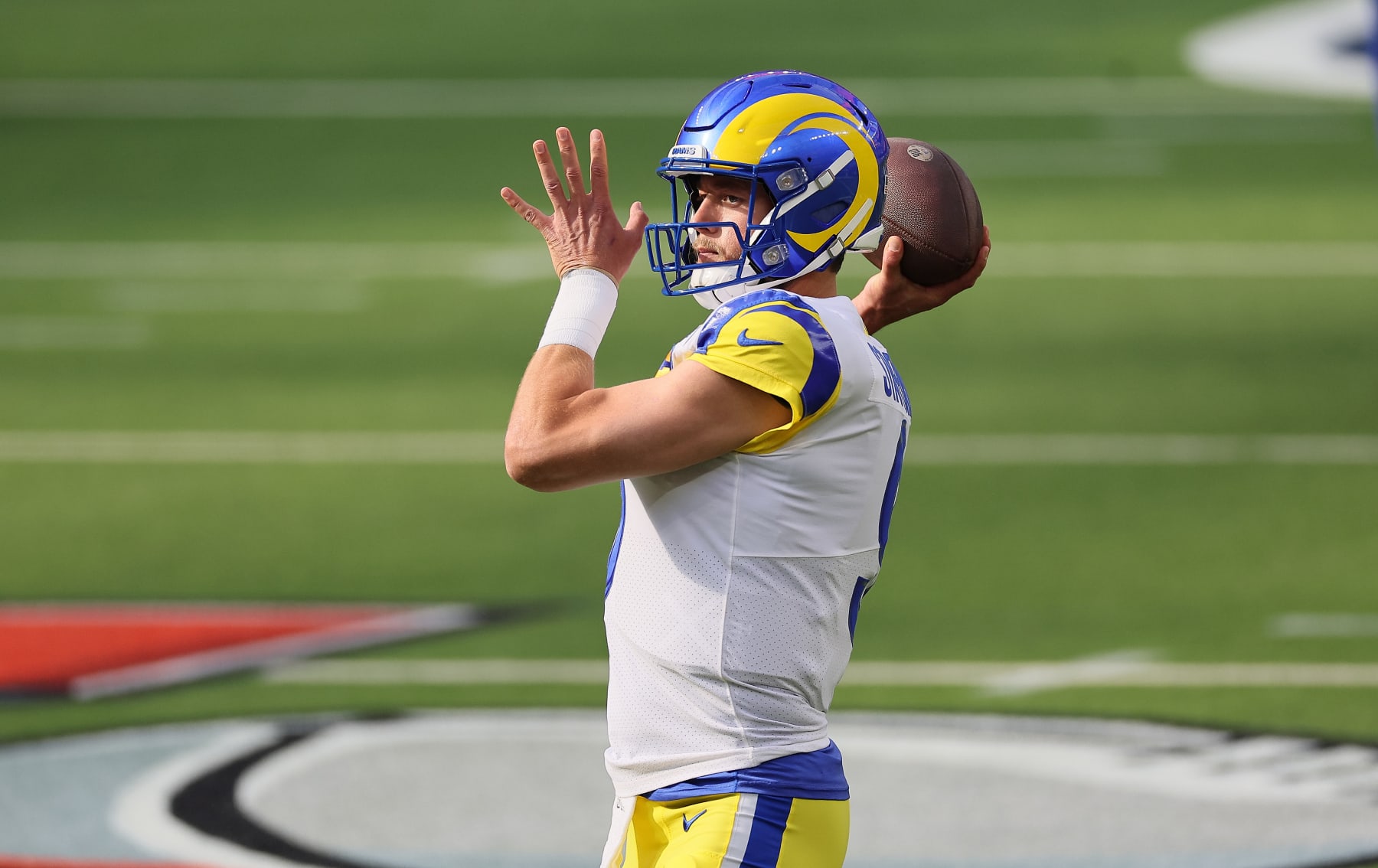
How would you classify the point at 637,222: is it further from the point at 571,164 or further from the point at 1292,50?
the point at 1292,50

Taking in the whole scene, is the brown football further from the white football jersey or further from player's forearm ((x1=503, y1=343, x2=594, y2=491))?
player's forearm ((x1=503, y1=343, x2=594, y2=491))

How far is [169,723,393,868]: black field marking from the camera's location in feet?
18.0

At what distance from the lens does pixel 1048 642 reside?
7250 mm

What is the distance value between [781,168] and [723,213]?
0.13 m

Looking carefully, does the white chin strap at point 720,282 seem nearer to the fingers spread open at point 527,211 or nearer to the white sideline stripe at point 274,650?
the fingers spread open at point 527,211

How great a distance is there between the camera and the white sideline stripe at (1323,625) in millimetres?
7316

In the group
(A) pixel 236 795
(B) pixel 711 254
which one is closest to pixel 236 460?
(A) pixel 236 795

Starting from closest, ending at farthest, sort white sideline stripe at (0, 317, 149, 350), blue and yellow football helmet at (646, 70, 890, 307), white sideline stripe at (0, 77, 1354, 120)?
blue and yellow football helmet at (646, 70, 890, 307), white sideline stripe at (0, 317, 149, 350), white sideline stripe at (0, 77, 1354, 120)

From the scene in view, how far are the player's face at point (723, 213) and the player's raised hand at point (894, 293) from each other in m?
0.51

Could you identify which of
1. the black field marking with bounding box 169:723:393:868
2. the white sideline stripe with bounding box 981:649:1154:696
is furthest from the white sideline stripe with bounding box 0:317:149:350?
the white sideline stripe with bounding box 981:649:1154:696

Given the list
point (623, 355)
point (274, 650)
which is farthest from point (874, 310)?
point (623, 355)

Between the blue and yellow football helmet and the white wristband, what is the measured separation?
0.32 feet

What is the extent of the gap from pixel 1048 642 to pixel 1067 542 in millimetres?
1126

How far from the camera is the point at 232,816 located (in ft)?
18.8
